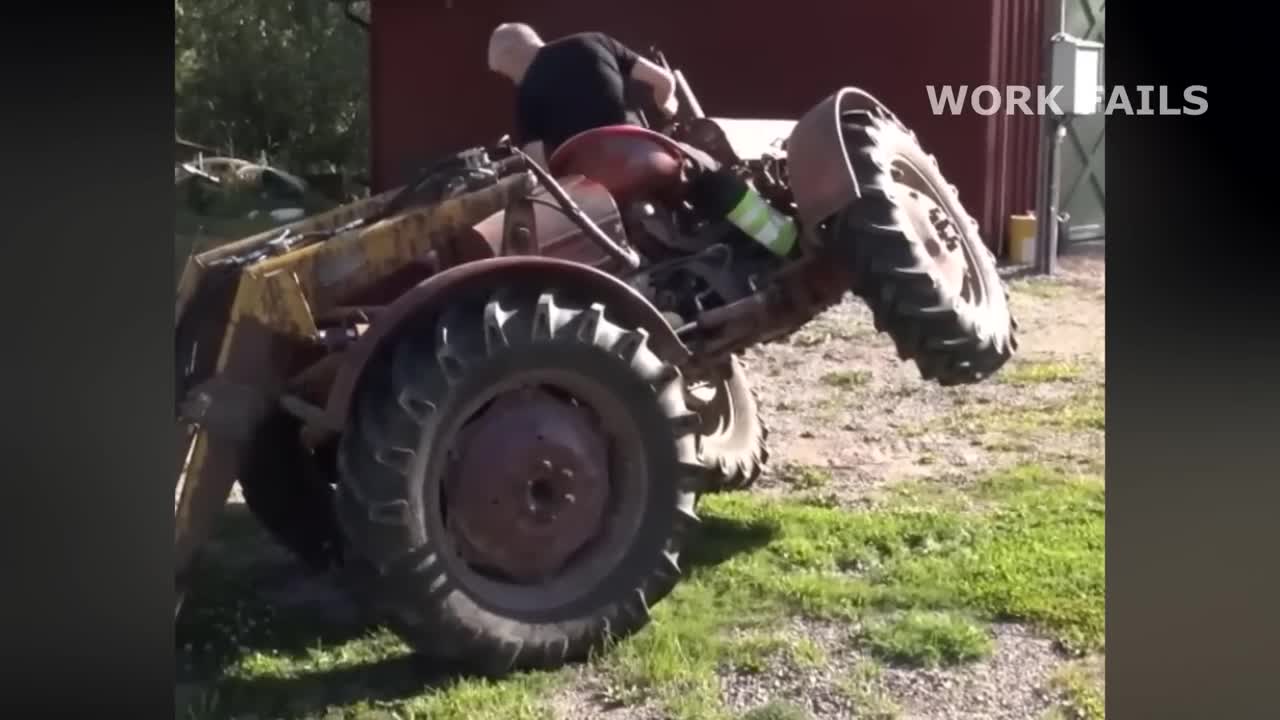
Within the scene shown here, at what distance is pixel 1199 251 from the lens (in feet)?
13.1

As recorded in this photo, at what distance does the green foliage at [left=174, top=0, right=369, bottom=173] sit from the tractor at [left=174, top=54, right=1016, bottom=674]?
3.39m

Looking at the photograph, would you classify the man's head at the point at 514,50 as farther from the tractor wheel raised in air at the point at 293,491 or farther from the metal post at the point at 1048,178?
the metal post at the point at 1048,178

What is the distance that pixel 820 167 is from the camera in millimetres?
4816

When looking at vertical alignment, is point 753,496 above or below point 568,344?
below

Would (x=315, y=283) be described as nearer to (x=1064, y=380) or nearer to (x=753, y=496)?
(x=753, y=496)

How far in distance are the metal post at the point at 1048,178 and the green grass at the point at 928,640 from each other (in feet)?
18.4

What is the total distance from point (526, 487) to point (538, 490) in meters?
0.05

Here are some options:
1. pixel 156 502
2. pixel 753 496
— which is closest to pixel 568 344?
pixel 156 502

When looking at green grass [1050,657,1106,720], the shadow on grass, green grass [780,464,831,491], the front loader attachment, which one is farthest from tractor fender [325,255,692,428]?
green grass [780,464,831,491]

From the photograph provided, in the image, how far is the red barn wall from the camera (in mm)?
10047

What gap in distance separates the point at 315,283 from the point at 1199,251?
7.18 ft

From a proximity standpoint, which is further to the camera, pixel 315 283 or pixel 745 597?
pixel 745 597

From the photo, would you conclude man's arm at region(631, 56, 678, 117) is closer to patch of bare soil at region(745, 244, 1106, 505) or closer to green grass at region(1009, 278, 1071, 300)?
patch of bare soil at region(745, 244, 1106, 505)

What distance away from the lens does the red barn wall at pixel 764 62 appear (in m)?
10.0
